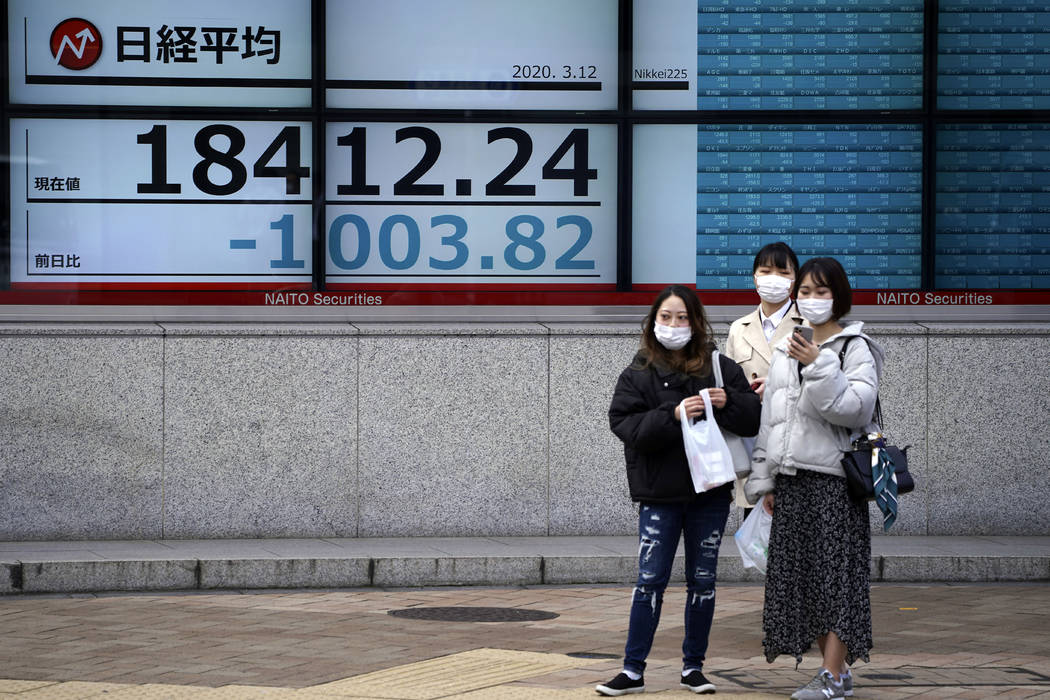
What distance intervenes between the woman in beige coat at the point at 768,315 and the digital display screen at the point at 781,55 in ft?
12.6

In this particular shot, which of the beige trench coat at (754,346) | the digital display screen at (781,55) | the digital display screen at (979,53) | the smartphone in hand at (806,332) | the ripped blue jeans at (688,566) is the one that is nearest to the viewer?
the smartphone in hand at (806,332)

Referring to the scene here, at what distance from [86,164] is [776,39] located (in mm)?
4780

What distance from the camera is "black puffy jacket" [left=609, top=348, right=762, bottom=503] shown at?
6.27 metres

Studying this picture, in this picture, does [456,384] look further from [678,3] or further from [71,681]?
[71,681]

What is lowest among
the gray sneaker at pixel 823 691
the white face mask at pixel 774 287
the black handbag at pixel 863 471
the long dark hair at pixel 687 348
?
the gray sneaker at pixel 823 691

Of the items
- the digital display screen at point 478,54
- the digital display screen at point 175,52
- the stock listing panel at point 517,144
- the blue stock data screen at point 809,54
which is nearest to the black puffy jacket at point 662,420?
the stock listing panel at point 517,144

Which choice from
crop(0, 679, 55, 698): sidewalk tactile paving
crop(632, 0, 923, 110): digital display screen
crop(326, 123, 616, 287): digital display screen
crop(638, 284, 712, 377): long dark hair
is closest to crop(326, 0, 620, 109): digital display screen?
crop(326, 123, 616, 287): digital display screen

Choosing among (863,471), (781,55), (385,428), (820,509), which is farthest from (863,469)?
(781,55)

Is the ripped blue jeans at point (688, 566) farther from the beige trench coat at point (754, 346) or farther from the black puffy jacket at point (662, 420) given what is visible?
the beige trench coat at point (754, 346)

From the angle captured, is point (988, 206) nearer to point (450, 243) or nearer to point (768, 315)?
point (450, 243)

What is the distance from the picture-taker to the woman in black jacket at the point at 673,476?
6332 millimetres

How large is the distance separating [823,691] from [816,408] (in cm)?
109

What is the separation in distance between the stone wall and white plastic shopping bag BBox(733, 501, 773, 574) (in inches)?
153

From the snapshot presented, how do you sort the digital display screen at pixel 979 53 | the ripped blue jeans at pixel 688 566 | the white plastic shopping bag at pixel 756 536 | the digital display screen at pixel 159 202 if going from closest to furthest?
the ripped blue jeans at pixel 688 566 < the white plastic shopping bag at pixel 756 536 < the digital display screen at pixel 159 202 < the digital display screen at pixel 979 53
